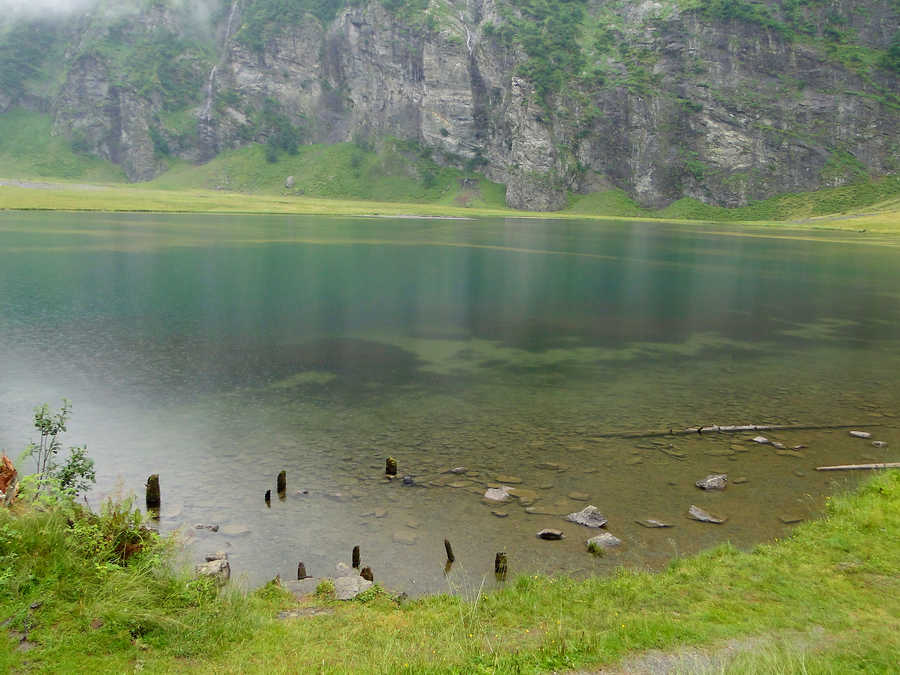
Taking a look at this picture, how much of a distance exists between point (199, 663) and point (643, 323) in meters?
43.8

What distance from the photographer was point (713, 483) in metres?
21.3

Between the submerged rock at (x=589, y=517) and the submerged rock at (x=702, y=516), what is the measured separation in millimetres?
2825

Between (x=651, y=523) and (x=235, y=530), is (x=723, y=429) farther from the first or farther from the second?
(x=235, y=530)

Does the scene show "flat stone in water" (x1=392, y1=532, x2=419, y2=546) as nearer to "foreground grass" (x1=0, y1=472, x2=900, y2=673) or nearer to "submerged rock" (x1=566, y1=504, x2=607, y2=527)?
"foreground grass" (x1=0, y1=472, x2=900, y2=673)

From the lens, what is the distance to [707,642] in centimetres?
1133

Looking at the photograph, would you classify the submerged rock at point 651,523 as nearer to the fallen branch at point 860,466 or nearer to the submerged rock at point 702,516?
the submerged rock at point 702,516

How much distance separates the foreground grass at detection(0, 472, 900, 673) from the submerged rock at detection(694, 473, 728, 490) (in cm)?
580

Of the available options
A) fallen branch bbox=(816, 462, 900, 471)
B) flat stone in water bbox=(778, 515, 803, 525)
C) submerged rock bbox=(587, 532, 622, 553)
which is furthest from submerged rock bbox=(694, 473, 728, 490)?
submerged rock bbox=(587, 532, 622, 553)

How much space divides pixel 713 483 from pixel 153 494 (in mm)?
18051

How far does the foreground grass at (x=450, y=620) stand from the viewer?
1038cm

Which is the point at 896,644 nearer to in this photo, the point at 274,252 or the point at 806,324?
the point at 806,324

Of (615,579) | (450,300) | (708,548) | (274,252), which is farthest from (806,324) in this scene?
(274,252)

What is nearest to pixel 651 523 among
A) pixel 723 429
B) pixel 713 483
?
pixel 713 483

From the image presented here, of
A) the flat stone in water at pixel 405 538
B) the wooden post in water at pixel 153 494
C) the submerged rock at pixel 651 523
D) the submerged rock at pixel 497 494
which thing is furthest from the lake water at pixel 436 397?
the wooden post in water at pixel 153 494
